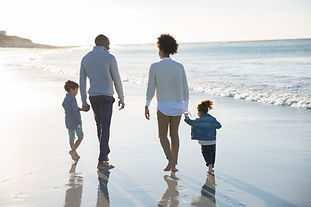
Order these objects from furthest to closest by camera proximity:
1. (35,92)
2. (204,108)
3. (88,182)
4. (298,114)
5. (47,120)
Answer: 1. (35,92)
2. (298,114)
3. (47,120)
4. (204,108)
5. (88,182)

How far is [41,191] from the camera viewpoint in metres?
4.91

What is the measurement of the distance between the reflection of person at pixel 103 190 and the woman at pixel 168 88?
0.77 meters

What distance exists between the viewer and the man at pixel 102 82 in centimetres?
586

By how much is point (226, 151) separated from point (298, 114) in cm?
459

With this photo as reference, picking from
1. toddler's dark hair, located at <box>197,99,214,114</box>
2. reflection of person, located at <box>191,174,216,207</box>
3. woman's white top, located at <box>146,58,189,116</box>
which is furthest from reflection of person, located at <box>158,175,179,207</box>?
toddler's dark hair, located at <box>197,99,214,114</box>

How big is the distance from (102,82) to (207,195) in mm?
2077

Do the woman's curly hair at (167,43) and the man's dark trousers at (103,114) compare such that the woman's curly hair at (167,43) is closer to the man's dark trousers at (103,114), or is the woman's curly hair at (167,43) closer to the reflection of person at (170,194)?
the man's dark trousers at (103,114)

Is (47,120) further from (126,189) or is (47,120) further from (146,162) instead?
(126,189)

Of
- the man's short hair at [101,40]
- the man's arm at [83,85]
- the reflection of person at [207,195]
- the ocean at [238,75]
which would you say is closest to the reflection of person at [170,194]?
the reflection of person at [207,195]

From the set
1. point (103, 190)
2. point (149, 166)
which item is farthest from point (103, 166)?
point (103, 190)

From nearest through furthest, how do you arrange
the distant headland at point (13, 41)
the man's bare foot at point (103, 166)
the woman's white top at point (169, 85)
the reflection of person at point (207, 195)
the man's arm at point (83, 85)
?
the reflection of person at point (207, 195)
the woman's white top at point (169, 85)
the man's bare foot at point (103, 166)
the man's arm at point (83, 85)
the distant headland at point (13, 41)

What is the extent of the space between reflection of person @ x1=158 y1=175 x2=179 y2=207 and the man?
96 centimetres

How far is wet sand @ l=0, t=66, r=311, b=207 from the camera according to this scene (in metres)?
4.68

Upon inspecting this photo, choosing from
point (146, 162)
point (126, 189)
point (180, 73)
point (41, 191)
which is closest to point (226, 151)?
point (146, 162)
